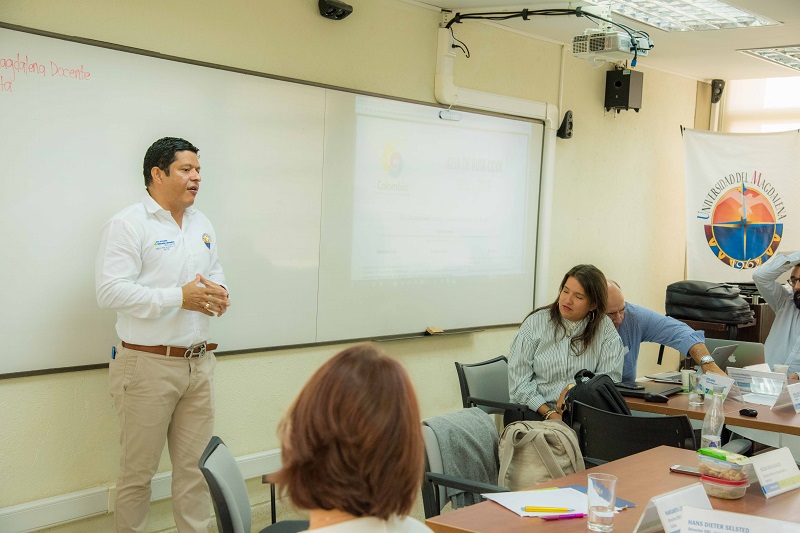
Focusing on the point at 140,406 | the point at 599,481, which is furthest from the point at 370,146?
the point at 599,481

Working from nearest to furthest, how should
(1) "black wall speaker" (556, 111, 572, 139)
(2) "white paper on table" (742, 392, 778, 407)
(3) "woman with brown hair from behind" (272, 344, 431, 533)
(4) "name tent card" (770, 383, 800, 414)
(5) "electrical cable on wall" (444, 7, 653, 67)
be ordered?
(3) "woman with brown hair from behind" (272, 344, 431, 533) < (4) "name tent card" (770, 383, 800, 414) < (2) "white paper on table" (742, 392, 778, 407) < (5) "electrical cable on wall" (444, 7, 653, 67) < (1) "black wall speaker" (556, 111, 572, 139)

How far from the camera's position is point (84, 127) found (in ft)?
12.3

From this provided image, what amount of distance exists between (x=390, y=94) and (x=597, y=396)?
2279 millimetres

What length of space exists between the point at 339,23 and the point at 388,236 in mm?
1262

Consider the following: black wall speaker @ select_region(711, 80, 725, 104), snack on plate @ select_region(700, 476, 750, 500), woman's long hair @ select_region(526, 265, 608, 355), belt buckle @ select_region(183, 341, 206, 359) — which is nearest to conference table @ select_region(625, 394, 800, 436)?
woman's long hair @ select_region(526, 265, 608, 355)

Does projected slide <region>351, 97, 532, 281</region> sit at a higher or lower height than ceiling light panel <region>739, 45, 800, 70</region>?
lower

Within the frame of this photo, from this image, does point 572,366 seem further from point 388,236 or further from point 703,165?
point 703,165

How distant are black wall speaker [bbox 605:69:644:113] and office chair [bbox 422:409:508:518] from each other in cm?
412

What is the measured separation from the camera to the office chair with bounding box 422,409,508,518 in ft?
9.53

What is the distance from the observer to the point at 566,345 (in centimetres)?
421

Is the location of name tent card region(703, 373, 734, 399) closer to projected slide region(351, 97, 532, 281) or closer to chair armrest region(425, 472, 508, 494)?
chair armrest region(425, 472, 508, 494)

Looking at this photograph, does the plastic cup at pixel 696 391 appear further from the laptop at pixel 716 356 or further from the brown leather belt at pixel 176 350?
the brown leather belt at pixel 176 350

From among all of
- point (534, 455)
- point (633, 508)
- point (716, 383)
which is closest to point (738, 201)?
point (716, 383)

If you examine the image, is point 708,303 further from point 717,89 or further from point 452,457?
point 452,457
